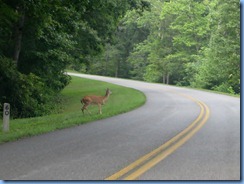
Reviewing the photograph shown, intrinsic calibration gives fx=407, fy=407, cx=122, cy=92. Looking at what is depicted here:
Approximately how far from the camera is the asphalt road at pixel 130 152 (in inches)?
236

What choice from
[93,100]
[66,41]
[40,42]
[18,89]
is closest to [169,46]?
[66,41]

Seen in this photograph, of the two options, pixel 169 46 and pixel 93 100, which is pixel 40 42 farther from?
pixel 169 46

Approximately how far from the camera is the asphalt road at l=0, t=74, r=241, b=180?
19.7 feet

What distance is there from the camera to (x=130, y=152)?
7.76m

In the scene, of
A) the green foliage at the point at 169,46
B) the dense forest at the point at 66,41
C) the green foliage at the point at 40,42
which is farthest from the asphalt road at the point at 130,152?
the green foliage at the point at 169,46

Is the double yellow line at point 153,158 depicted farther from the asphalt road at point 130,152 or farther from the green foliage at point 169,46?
the green foliage at point 169,46

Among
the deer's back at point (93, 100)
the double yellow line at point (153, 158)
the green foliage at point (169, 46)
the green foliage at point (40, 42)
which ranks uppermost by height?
the green foliage at point (169, 46)

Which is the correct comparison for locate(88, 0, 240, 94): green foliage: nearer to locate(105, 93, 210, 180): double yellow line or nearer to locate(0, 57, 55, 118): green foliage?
locate(0, 57, 55, 118): green foliage

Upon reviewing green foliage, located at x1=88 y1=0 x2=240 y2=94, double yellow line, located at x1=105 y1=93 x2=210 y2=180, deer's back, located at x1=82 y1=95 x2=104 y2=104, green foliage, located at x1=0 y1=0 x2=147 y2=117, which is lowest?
double yellow line, located at x1=105 y1=93 x2=210 y2=180

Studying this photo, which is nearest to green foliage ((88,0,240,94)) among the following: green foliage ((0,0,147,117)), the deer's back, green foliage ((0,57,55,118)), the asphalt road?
green foliage ((0,0,147,117))

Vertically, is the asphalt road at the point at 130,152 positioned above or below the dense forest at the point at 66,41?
below

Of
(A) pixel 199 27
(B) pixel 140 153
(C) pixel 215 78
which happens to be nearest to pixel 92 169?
(B) pixel 140 153

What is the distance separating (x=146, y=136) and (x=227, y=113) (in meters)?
5.51

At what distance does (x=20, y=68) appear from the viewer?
847 inches
